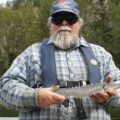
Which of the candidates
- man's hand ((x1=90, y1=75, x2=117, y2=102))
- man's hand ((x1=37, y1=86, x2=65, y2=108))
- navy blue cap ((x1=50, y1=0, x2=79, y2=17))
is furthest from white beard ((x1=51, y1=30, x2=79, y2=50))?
man's hand ((x1=37, y1=86, x2=65, y2=108))

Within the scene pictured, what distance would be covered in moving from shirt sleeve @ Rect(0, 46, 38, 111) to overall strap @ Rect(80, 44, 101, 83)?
1.63 feet

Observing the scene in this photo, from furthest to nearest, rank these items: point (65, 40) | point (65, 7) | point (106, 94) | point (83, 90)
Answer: point (65, 7), point (65, 40), point (106, 94), point (83, 90)

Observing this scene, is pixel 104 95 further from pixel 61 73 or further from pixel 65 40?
pixel 65 40

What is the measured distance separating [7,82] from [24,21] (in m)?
51.2

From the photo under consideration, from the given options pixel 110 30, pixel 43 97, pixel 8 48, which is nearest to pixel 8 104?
pixel 43 97

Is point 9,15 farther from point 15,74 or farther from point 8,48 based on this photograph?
point 15,74

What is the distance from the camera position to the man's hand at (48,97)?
4023 millimetres

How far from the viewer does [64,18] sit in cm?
477

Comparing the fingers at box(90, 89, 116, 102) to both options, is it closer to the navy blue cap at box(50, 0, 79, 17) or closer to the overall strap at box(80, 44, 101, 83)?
the overall strap at box(80, 44, 101, 83)

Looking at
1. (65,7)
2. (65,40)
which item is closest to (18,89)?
(65,40)

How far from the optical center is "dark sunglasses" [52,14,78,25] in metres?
4.75

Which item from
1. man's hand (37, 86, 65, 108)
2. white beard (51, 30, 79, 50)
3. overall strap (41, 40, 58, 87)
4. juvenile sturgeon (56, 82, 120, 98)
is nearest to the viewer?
man's hand (37, 86, 65, 108)

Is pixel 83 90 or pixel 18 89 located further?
pixel 18 89

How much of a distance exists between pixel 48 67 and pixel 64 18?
475 millimetres
